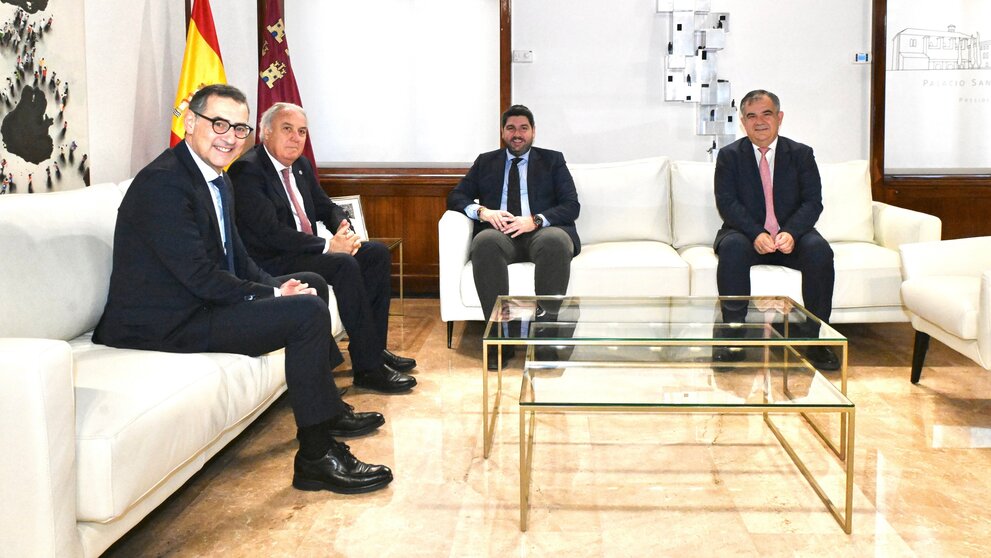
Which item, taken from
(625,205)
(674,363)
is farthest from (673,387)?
(625,205)

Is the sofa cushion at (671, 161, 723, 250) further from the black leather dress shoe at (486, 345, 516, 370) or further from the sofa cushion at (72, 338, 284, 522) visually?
the sofa cushion at (72, 338, 284, 522)

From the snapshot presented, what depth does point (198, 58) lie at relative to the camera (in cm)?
431

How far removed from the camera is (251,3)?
5613mm

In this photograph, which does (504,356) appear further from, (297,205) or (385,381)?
(297,205)

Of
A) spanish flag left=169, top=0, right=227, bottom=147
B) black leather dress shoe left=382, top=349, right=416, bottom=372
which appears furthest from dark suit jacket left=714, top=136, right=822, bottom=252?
spanish flag left=169, top=0, right=227, bottom=147

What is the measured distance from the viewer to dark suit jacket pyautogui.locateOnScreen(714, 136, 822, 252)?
4.52 m

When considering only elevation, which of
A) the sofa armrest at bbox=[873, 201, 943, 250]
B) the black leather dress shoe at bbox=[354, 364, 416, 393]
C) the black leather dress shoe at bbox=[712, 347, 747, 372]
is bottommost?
the black leather dress shoe at bbox=[354, 364, 416, 393]

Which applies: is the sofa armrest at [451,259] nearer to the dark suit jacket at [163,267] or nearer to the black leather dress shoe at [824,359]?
the black leather dress shoe at [824,359]

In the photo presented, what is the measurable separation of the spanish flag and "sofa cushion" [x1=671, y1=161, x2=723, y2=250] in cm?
226

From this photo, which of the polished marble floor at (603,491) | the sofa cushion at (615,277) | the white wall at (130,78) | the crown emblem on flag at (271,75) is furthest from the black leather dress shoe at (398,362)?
the crown emblem on flag at (271,75)

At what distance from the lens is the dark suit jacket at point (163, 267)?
8.63ft

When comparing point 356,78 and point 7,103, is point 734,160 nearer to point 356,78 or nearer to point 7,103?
point 356,78

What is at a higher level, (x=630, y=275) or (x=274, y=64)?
(x=274, y=64)

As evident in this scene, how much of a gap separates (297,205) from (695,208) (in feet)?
6.49
